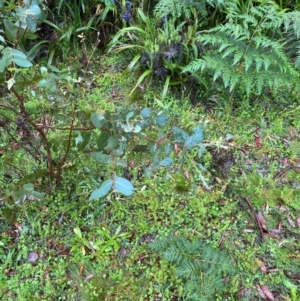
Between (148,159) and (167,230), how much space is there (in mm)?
485

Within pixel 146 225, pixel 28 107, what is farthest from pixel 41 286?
pixel 28 107

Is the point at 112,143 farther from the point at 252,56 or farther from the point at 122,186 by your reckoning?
the point at 252,56

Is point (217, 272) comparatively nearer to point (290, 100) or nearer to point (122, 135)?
point (122, 135)

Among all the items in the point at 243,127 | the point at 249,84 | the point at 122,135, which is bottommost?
the point at 243,127

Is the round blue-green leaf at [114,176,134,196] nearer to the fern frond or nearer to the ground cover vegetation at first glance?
the ground cover vegetation

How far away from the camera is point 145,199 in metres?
2.18

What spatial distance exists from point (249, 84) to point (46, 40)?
156 cm

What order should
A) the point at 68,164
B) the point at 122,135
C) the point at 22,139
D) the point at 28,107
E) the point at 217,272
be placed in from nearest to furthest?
the point at 122,135 → the point at 217,272 → the point at 68,164 → the point at 22,139 → the point at 28,107

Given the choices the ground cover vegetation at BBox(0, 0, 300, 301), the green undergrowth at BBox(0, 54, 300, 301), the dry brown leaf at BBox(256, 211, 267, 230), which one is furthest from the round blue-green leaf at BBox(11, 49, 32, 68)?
the dry brown leaf at BBox(256, 211, 267, 230)

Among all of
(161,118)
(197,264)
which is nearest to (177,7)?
(161,118)

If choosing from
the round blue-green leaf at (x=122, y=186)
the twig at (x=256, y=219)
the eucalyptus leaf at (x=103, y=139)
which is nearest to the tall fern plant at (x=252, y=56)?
the twig at (x=256, y=219)

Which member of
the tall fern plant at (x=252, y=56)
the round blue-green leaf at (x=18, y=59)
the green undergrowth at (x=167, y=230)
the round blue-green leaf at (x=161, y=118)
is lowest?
the green undergrowth at (x=167, y=230)

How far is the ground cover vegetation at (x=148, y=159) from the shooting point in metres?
1.75

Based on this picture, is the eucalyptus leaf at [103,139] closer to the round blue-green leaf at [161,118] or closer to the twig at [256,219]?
the round blue-green leaf at [161,118]
